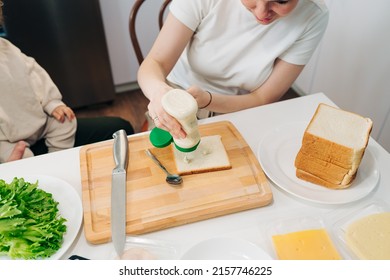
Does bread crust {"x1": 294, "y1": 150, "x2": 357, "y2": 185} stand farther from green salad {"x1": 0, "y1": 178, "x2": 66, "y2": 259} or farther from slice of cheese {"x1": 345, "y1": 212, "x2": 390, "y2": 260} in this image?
green salad {"x1": 0, "y1": 178, "x2": 66, "y2": 259}

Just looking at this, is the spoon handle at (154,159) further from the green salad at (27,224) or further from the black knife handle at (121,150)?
the green salad at (27,224)

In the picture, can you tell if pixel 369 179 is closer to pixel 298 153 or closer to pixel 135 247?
pixel 298 153

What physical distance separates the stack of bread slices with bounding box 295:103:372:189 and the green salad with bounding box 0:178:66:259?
0.62 m

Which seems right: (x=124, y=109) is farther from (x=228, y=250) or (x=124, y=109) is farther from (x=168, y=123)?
(x=228, y=250)

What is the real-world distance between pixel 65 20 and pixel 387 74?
1.85 metres

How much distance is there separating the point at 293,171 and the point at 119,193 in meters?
0.47

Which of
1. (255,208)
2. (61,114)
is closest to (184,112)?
(255,208)

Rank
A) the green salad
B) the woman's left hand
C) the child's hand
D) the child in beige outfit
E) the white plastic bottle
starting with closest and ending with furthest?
the green salad < the white plastic bottle < the woman's left hand < the child in beige outfit < the child's hand

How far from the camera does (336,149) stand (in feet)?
2.70

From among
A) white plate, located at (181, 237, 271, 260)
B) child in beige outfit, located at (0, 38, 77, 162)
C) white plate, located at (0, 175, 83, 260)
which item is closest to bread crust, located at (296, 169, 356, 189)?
white plate, located at (181, 237, 271, 260)

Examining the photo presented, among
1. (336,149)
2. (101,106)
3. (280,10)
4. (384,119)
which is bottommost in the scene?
(101,106)

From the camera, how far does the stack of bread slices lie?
82cm

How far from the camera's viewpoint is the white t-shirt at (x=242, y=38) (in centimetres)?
111
